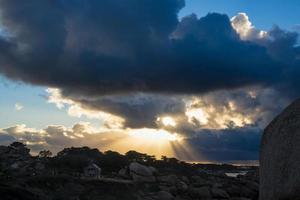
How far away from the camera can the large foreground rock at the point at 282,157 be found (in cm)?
970

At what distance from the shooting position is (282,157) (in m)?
10.1

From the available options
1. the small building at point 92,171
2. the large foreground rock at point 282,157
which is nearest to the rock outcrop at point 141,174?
the small building at point 92,171

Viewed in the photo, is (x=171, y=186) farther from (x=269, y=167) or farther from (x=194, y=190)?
(x=269, y=167)

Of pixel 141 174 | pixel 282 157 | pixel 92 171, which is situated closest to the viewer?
pixel 282 157

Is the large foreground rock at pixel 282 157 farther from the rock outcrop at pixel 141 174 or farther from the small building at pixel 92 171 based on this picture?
the small building at pixel 92 171

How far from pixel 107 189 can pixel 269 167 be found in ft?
141

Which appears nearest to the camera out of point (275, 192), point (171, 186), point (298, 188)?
point (298, 188)

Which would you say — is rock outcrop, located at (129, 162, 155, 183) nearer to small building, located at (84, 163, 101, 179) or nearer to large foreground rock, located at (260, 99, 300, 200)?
small building, located at (84, 163, 101, 179)

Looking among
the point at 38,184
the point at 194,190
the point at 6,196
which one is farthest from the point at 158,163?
the point at 6,196

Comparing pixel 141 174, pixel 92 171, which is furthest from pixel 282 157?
pixel 92 171

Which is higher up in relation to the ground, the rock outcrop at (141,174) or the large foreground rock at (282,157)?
the rock outcrop at (141,174)

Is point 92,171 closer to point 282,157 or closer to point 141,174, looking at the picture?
point 141,174

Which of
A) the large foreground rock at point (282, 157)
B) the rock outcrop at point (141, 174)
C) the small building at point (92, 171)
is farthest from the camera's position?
the small building at point (92, 171)

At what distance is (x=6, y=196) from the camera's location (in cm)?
2288
